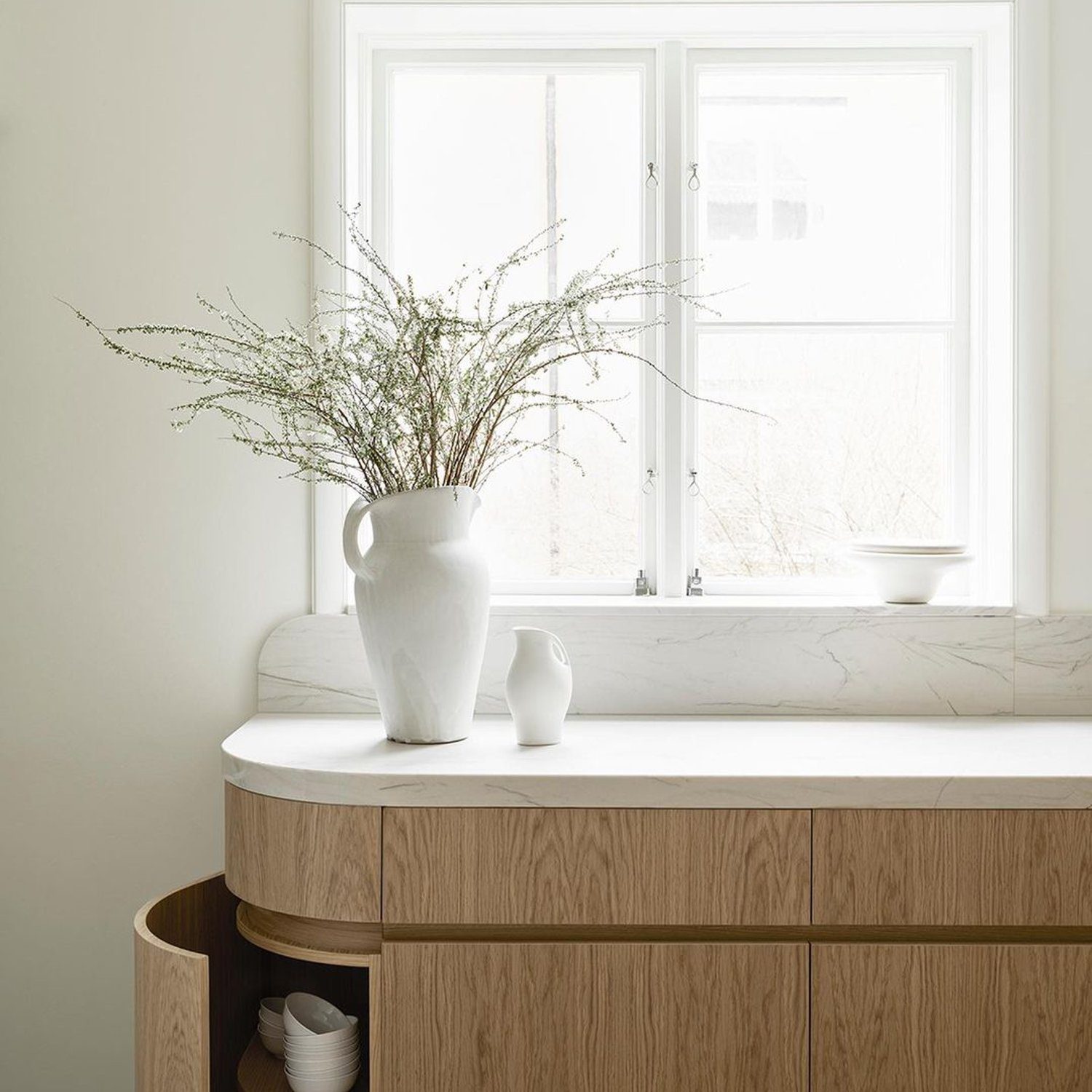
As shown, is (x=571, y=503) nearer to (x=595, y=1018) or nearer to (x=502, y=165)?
(x=502, y=165)

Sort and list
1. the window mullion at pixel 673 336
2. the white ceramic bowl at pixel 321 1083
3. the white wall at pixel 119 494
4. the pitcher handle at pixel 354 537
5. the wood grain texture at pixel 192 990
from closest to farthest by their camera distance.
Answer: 1. the wood grain texture at pixel 192 990
2. the white ceramic bowl at pixel 321 1083
3. the pitcher handle at pixel 354 537
4. the white wall at pixel 119 494
5. the window mullion at pixel 673 336

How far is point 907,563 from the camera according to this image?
7.04 ft

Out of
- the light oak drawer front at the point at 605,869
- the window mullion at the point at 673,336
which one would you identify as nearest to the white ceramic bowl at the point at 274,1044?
the light oak drawer front at the point at 605,869

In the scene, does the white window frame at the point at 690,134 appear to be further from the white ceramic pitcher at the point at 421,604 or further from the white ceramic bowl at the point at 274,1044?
the white ceramic bowl at the point at 274,1044

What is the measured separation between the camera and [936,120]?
2338 millimetres

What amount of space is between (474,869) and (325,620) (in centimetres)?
69

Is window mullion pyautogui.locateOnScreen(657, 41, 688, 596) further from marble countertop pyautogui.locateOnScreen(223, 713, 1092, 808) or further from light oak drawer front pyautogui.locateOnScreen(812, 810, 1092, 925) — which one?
light oak drawer front pyautogui.locateOnScreen(812, 810, 1092, 925)

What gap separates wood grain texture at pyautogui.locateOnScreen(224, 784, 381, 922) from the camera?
1.63 meters

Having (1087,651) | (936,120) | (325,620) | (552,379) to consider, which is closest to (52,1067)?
(325,620)

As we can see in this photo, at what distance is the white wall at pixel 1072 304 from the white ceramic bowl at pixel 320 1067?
1572 millimetres

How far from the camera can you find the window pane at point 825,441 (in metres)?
2.35

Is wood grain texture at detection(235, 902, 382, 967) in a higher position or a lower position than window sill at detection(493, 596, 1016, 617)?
lower

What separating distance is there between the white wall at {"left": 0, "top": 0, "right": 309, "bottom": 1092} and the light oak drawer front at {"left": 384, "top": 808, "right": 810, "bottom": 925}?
0.70 meters

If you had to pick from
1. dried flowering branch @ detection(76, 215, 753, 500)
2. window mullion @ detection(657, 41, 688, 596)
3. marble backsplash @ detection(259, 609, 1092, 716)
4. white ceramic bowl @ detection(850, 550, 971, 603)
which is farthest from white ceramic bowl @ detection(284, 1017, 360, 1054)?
white ceramic bowl @ detection(850, 550, 971, 603)
